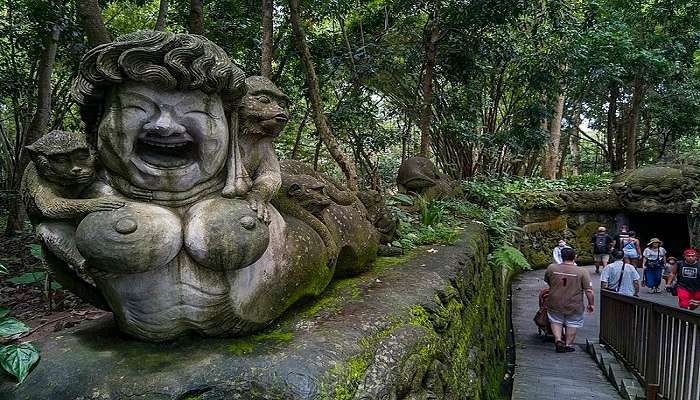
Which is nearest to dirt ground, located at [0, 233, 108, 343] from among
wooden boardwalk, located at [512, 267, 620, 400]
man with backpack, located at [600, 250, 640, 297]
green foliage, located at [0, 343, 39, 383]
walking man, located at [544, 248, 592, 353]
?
green foliage, located at [0, 343, 39, 383]

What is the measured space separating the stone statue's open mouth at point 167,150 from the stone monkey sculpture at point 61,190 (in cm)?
22

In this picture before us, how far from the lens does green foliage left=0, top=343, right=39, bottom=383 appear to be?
198 centimetres

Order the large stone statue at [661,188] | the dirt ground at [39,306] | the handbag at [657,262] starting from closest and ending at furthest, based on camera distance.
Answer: the dirt ground at [39,306] < the handbag at [657,262] < the large stone statue at [661,188]

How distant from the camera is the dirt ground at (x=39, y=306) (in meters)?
3.67

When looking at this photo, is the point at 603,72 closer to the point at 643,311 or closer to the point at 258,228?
the point at 643,311

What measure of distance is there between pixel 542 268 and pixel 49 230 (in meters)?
12.7

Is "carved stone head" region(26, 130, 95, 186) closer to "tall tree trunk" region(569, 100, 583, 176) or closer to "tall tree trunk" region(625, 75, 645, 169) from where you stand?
"tall tree trunk" region(625, 75, 645, 169)

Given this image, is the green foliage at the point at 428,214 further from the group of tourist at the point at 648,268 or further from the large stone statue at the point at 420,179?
the group of tourist at the point at 648,268

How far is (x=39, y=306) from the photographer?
462 cm

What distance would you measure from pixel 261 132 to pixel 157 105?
55 cm

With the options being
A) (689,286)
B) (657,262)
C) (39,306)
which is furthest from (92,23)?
(657,262)

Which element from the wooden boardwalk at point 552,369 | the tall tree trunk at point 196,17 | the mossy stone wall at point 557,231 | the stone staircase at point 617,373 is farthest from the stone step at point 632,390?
the mossy stone wall at point 557,231

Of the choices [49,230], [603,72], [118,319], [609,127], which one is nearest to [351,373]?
[118,319]

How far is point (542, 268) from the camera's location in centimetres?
1316
